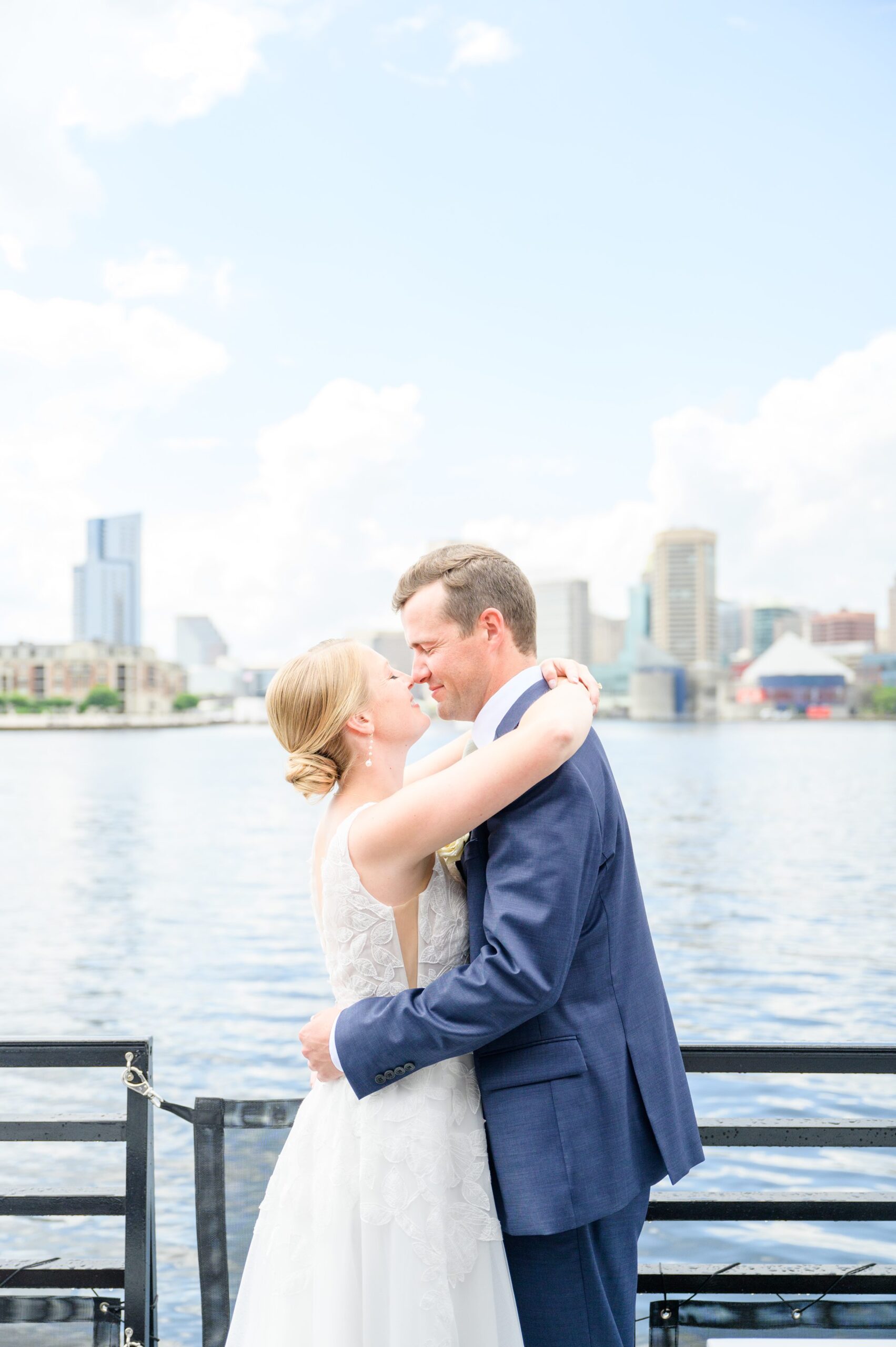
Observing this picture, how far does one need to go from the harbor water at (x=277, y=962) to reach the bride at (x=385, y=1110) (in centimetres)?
64

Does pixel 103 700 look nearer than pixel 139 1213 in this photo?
No

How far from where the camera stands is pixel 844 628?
571ft

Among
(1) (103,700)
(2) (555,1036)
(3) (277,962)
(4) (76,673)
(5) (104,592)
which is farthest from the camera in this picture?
(5) (104,592)

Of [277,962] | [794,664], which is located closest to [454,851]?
[277,962]

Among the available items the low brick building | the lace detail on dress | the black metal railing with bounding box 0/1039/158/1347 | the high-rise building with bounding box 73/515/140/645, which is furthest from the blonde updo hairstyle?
the high-rise building with bounding box 73/515/140/645

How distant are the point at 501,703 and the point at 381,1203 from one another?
2.96 ft

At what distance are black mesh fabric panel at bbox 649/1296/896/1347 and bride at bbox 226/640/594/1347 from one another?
76cm

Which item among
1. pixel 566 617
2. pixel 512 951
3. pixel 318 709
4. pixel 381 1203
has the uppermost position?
pixel 566 617

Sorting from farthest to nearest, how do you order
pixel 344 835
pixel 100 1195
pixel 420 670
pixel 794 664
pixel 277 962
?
1. pixel 794 664
2. pixel 277 962
3. pixel 100 1195
4. pixel 420 670
5. pixel 344 835

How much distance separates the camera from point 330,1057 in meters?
2.11

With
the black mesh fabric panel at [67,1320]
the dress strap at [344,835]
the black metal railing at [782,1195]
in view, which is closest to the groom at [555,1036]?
the dress strap at [344,835]

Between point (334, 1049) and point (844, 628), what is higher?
point (844, 628)

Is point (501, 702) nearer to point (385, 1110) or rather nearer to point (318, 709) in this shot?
point (318, 709)

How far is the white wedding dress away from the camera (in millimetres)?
2031
